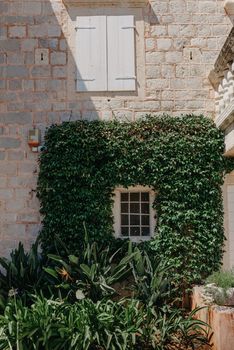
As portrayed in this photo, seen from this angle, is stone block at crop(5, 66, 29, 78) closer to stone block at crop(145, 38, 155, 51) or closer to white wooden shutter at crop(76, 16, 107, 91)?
white wooden shutter at crop(76, 16, 107, 91)

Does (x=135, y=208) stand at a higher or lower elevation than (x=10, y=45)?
lower

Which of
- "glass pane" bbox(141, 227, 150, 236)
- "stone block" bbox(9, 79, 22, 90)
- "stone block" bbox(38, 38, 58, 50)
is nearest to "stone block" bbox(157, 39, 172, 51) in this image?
"stone block" bbox(38, 38, 58, 50)

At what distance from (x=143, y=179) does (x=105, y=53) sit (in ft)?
8.01

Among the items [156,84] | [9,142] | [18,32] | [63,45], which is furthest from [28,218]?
[18,32]

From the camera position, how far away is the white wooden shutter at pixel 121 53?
7.13m

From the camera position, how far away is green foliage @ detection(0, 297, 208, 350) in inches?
181

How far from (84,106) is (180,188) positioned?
2254 mm

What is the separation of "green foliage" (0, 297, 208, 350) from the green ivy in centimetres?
152

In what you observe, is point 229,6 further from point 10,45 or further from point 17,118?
point 17,118

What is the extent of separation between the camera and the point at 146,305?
18.4 feet

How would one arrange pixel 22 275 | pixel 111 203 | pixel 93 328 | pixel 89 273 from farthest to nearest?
pixel 111 203
pixel 22 275
pixel 89 273
pixel 93 328

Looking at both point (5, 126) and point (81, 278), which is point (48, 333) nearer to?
point (81, 278)

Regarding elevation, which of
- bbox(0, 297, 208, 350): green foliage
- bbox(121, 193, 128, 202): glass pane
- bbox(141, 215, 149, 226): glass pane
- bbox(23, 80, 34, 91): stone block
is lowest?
bbox(0, 297, 208, 350): green foliage

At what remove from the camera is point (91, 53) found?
7.22m
